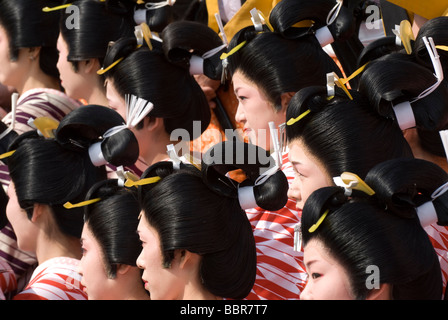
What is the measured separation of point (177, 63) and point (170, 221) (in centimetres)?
101

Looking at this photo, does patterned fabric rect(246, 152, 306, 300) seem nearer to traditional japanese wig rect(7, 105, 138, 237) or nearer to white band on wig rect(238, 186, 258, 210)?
white band on wig rect(238, 186, 258, 210)

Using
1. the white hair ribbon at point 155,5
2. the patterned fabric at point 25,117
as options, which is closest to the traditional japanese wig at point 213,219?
the patterned fabric at point 25,117

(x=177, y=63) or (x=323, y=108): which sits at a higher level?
(x=323, y=108)

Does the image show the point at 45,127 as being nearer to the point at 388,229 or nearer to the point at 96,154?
the point at 96,154

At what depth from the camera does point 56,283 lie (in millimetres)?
2824

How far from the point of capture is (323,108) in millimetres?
2488

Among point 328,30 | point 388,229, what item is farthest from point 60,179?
point 388,229

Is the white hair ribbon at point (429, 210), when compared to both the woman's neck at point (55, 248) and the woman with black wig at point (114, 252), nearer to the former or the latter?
the woman with black wig at point (114, 252)

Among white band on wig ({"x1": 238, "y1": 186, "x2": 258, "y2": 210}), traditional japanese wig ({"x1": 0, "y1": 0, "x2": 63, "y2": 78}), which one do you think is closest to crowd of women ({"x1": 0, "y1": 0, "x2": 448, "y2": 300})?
white band on wig ({"x1": 238, "y1": 186, "x2": 258, "y2": 210})

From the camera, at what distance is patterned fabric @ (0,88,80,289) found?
3.36 metres

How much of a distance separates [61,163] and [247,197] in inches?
32.0

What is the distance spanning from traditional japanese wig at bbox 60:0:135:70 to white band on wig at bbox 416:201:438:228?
189 centimetres

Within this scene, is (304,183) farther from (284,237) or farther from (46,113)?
(46,113)

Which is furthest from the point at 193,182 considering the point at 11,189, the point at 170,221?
the point at 11,189
